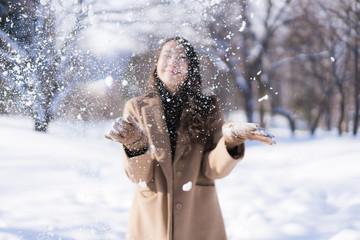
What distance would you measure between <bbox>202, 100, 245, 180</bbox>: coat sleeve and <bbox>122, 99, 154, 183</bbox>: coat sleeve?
88mm

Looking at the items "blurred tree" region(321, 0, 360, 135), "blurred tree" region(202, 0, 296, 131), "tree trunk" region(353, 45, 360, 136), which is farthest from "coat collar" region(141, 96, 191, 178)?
"tree trunk" region(353, 45, 360, 136)

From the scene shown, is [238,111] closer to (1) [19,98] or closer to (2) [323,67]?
(1) [19,98]

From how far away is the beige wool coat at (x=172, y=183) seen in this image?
46 cm

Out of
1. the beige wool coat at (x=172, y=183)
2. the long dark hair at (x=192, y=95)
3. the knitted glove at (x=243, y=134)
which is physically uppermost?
the long dark hair at (x=192, y=95)

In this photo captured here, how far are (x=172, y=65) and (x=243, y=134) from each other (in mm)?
141

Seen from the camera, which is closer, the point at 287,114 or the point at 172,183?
the point at 172,183

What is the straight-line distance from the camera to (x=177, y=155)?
1.53 feet

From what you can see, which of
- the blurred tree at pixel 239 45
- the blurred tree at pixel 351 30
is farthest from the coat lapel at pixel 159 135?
the blurred tree at pixel 351 30

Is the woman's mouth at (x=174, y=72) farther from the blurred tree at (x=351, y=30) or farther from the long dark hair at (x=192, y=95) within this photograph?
the blurred tree at (x=351, y=30)

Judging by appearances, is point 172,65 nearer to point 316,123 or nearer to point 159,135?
point 159,135

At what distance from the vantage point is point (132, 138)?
37 centimetres

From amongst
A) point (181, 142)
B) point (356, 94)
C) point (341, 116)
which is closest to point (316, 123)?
point (341, 116)

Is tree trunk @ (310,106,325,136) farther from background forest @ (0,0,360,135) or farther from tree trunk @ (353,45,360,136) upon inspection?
background forest @ (0,0,360,135)

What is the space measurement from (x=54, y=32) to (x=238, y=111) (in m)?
0.38
